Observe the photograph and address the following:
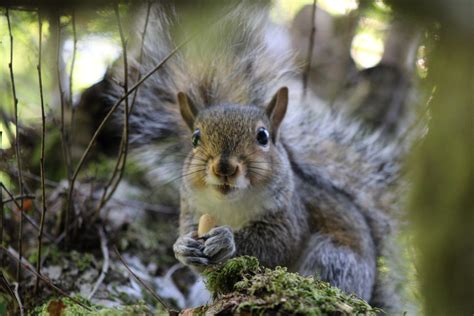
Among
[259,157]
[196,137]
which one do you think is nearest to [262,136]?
[259,157]

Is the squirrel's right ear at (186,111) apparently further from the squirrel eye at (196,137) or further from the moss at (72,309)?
the moss at (72,309)

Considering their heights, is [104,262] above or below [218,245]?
below

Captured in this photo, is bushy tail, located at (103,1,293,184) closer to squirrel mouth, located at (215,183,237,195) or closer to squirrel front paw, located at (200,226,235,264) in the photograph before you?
squirrel mouth, located at (215,183,237,195)

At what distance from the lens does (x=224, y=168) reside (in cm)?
192

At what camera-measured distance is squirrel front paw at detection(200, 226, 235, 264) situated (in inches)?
74.5

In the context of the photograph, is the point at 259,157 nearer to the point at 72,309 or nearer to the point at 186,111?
the point at 186,111

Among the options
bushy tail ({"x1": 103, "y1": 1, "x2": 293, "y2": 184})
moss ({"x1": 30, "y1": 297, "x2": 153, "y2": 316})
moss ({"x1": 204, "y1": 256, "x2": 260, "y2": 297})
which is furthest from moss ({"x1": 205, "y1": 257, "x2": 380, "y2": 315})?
bushy tail ({"x1": 103, "y1": 1, "x2": 293, "y2": 184})

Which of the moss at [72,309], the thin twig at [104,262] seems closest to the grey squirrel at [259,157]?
the moss at [72,309]

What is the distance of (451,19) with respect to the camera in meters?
0.89

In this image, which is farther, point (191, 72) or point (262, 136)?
point (191, 72)

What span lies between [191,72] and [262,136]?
650mm

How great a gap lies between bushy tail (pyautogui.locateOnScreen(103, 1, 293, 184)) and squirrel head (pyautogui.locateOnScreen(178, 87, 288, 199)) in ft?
0.87

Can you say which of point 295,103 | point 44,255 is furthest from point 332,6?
point 44,255

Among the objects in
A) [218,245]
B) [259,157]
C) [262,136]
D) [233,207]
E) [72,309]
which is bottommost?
[72,309]
